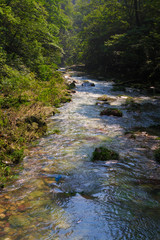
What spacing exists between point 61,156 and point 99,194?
1867 millimetres

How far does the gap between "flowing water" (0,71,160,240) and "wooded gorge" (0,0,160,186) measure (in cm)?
73

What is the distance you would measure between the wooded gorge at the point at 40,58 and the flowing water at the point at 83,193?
2.40 ft

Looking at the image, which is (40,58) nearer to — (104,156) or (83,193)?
(104,156)

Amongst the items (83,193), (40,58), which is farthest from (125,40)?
(83,193)

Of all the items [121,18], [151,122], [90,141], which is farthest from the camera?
[121,18]

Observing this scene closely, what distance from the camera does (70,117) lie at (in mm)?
9062

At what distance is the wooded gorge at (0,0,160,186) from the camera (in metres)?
5.92

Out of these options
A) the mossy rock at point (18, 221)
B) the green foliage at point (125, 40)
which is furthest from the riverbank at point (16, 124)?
the green foliage at point (125, 40)

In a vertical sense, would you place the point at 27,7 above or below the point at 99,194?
above

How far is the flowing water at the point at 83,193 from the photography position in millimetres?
2604

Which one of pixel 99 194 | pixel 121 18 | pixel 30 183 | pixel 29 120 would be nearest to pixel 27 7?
pixel 29 120

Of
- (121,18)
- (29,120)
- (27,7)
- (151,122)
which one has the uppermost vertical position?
(121,18)

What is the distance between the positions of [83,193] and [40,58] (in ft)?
31.9

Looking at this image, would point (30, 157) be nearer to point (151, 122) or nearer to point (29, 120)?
point (29, 120)
